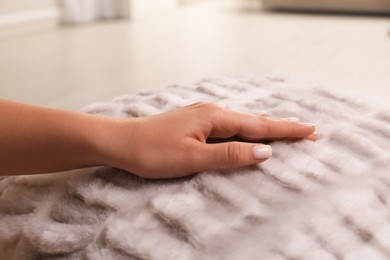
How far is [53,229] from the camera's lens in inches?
24.9

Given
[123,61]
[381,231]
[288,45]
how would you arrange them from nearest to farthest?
1. [381,231]
2. [123,61]
3. [288,45]

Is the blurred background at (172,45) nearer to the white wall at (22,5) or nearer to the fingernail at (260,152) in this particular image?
the white wall at (22,5)

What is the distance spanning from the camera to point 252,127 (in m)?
0.67

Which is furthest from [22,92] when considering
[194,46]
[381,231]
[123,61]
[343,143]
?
[381,231]

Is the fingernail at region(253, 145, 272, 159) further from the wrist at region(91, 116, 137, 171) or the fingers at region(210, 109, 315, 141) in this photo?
the wrist at region(91, 116, 137, 171)

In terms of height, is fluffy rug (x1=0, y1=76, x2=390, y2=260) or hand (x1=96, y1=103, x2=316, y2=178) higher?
hand (x1=96, y1=103, x2=316, y2=178)

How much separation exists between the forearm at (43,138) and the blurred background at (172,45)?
0.71m

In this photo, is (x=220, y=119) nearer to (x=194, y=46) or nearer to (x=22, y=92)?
(x=22, y=92)

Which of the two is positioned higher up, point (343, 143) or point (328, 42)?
point (343, 143)

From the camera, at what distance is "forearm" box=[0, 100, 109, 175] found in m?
0.65

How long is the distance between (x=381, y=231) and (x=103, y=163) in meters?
0.32

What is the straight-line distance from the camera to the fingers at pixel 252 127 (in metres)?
0.66

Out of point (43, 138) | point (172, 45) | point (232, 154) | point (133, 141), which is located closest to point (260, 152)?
point (232, 154)

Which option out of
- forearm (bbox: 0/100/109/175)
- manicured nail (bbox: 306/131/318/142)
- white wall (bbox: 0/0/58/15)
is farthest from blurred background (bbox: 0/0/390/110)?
forearm (bbox: 0/100/109/175)
